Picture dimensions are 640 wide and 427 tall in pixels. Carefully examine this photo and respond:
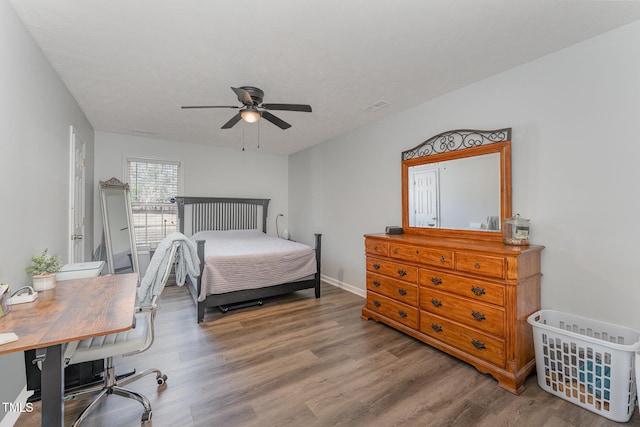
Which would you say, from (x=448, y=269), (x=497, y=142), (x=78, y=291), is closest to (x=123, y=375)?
→ (x=78, y=291)

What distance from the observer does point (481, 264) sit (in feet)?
7.21

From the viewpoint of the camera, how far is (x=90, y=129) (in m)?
4.19

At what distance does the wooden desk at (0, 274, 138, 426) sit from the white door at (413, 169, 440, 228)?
2838mm

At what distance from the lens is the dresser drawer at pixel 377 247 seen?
10.00 feet

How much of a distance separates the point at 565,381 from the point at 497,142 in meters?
1.96

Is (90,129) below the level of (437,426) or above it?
above

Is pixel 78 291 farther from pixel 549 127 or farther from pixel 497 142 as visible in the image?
pixel 549 127

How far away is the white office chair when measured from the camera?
1.58 metres

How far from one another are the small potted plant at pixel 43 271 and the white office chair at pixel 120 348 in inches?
17.7

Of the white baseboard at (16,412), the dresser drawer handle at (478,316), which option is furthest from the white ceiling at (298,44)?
the white baseboard at (16,412)

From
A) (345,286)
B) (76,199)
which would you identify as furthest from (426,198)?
(76,199)

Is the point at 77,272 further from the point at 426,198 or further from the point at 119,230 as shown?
the point at 426,198

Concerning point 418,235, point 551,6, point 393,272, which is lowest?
point 393,272

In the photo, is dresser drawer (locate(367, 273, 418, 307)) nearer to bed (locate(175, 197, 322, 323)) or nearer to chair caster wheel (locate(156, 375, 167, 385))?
bed (locate(175, 197, 322, 323))
